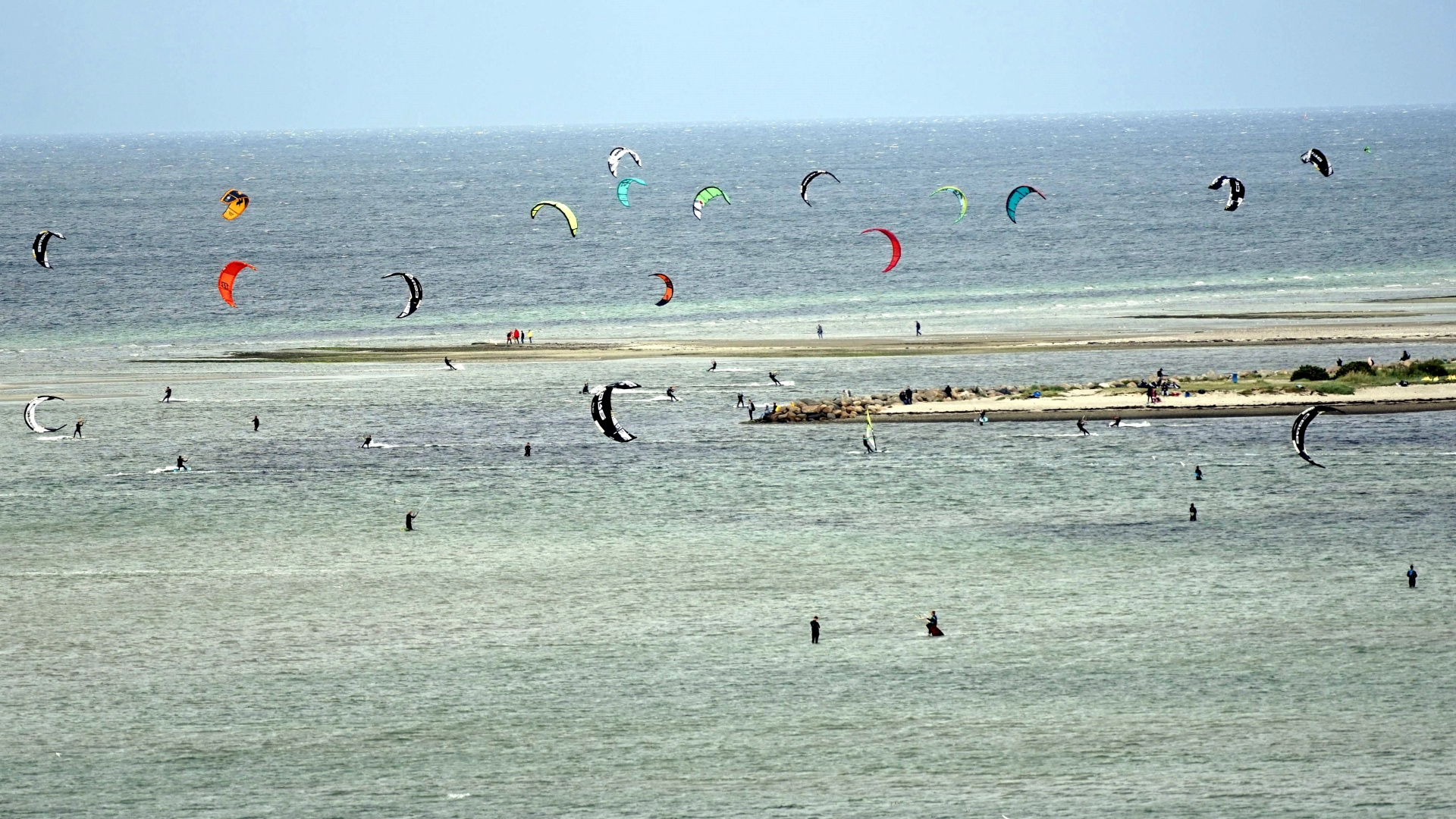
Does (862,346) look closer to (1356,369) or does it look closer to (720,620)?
(1356,369)

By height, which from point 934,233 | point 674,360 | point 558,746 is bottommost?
point 558,746

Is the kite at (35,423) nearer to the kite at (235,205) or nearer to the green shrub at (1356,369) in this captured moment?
the kite at (235,205)

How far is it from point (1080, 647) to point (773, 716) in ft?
24.5

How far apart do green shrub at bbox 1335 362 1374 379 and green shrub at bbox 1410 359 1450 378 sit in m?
1.54

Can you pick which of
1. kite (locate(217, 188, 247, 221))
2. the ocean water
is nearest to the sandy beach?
the ocean water

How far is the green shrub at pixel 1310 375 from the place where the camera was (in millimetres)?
60062

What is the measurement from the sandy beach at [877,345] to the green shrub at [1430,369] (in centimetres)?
814

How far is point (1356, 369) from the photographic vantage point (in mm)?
60375

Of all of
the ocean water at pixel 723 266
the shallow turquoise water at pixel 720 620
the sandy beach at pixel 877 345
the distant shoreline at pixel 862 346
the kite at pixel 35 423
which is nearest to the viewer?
the shallow turquoise water at pixel 720 620

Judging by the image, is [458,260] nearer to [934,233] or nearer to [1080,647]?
[934,233]

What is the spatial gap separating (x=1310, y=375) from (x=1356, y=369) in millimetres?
1709

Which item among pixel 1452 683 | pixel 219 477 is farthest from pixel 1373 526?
pixel 219 477

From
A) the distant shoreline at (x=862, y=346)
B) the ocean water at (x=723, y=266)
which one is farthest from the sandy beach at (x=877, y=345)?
the ocean water at (x=723, y=266)

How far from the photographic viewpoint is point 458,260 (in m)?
123
